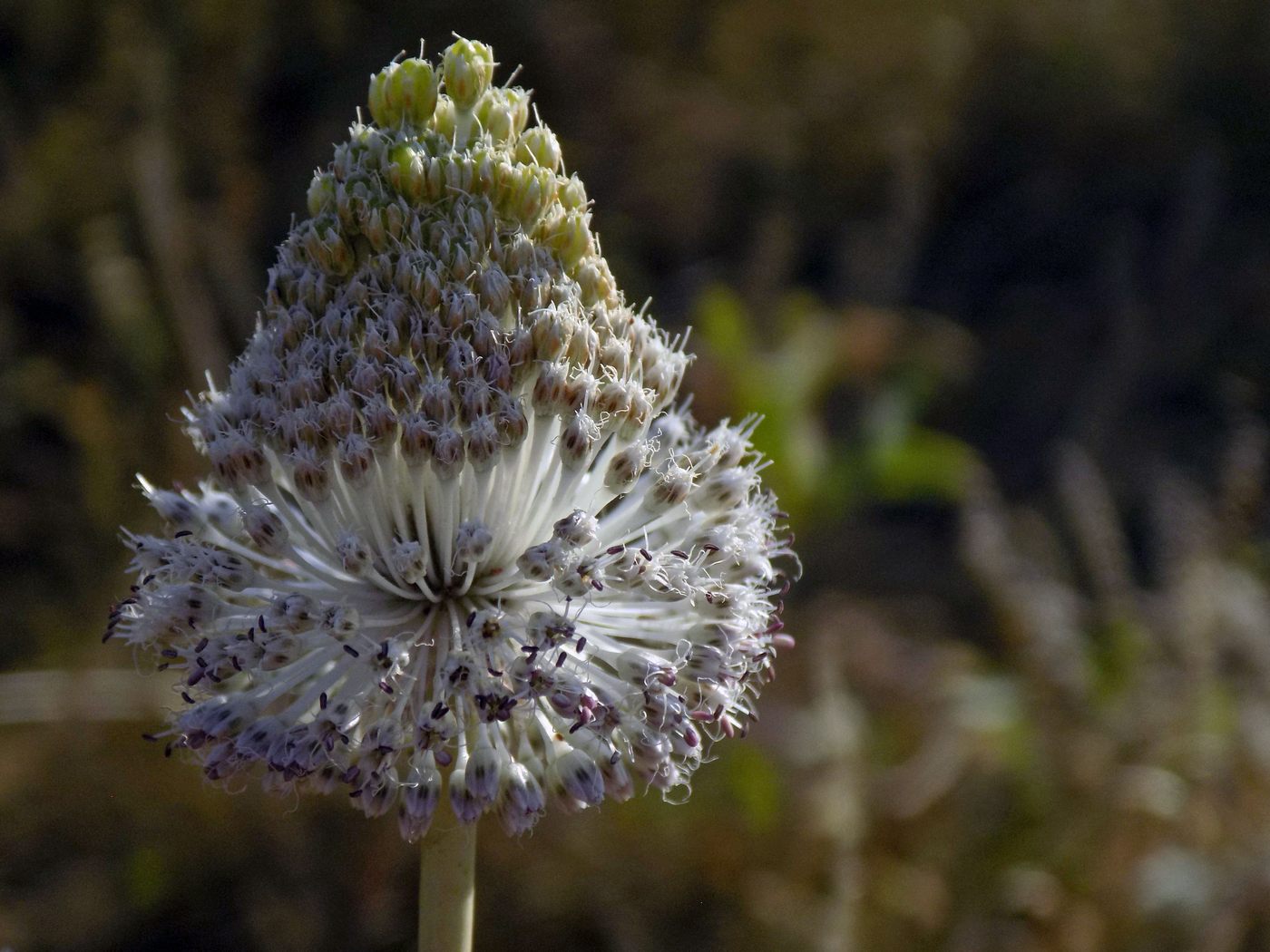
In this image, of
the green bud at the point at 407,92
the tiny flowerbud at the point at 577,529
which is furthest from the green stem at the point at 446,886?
the green bud at the point at 407,92

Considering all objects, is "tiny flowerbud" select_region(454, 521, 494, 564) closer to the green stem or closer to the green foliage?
the green stem

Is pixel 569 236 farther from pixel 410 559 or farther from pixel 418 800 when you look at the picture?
pixel 418 800

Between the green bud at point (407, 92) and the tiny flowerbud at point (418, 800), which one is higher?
the green bud at point (407, 92)

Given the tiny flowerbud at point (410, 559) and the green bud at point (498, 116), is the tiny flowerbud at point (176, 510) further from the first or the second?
the green bud at point (498, 116)

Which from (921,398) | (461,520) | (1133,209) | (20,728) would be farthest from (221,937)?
(1133,209)

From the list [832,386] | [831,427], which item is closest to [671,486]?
[831,427]
